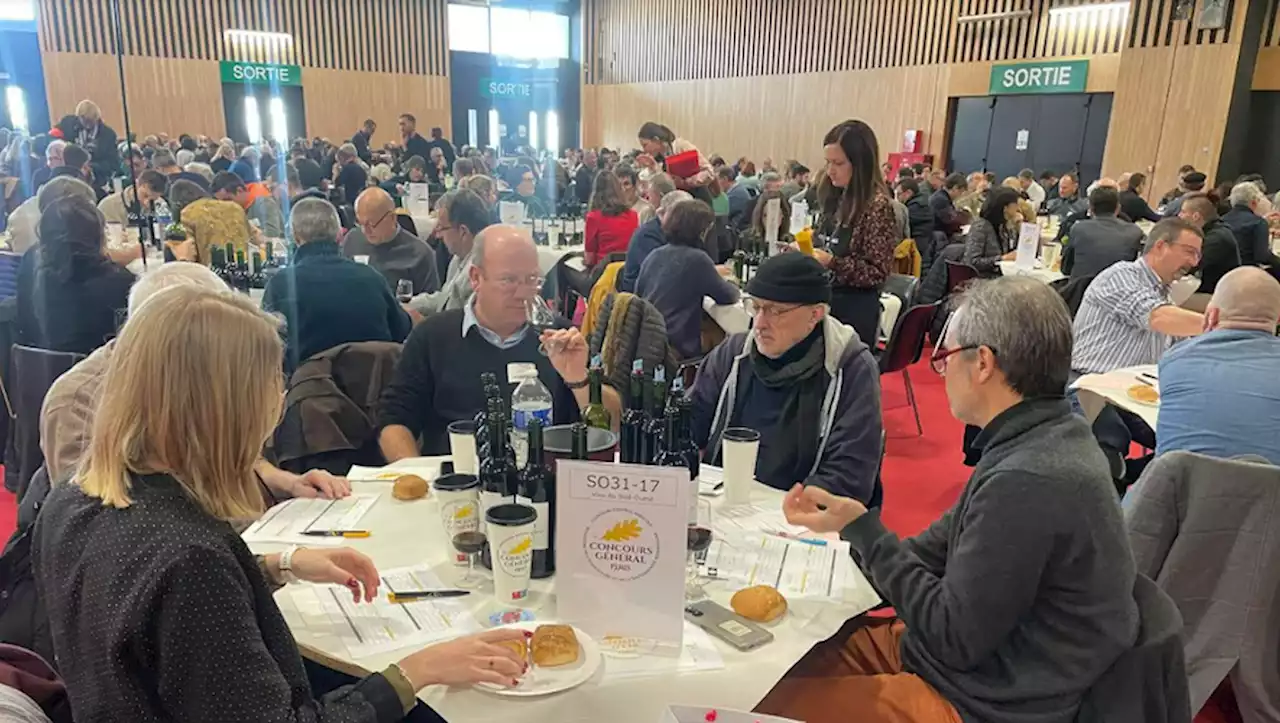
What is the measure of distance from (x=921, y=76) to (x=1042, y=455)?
12.7m

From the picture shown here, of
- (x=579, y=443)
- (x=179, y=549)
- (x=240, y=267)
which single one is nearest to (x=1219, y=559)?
(x=579, y=443)

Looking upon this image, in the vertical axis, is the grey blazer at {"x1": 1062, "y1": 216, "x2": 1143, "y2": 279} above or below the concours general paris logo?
above

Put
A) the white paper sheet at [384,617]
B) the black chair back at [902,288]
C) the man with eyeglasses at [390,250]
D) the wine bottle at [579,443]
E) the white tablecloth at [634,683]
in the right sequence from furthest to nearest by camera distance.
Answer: the black chair back at [902,288] → the man with eyeglasses at [390,250] → the wine bottle at [579,443] → the white paper sheet at [384,617] → the white tablecloth at [634,683]

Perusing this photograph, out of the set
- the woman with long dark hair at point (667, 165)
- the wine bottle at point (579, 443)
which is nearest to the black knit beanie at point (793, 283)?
the wine bottle at point (579, 443)

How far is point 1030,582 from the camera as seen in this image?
4.78 ft

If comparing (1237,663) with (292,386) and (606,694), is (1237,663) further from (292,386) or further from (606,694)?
(292,386)

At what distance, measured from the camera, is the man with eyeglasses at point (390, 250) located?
5.16m

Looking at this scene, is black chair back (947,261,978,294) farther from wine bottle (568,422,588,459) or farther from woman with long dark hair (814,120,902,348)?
wine bottle (568,422,588,459)

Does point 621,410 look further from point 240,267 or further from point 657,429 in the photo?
point 240,267

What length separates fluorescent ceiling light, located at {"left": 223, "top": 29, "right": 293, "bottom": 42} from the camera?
16109 millimetres

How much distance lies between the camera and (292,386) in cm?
288

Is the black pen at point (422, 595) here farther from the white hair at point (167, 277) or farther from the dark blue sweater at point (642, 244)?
the dark blue sweater at point (642, 244)

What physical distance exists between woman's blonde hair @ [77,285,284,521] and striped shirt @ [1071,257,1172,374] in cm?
371

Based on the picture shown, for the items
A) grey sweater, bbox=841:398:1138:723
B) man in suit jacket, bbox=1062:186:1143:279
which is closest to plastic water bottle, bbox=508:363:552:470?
grey sweater, bbox=841:398:1138:723
